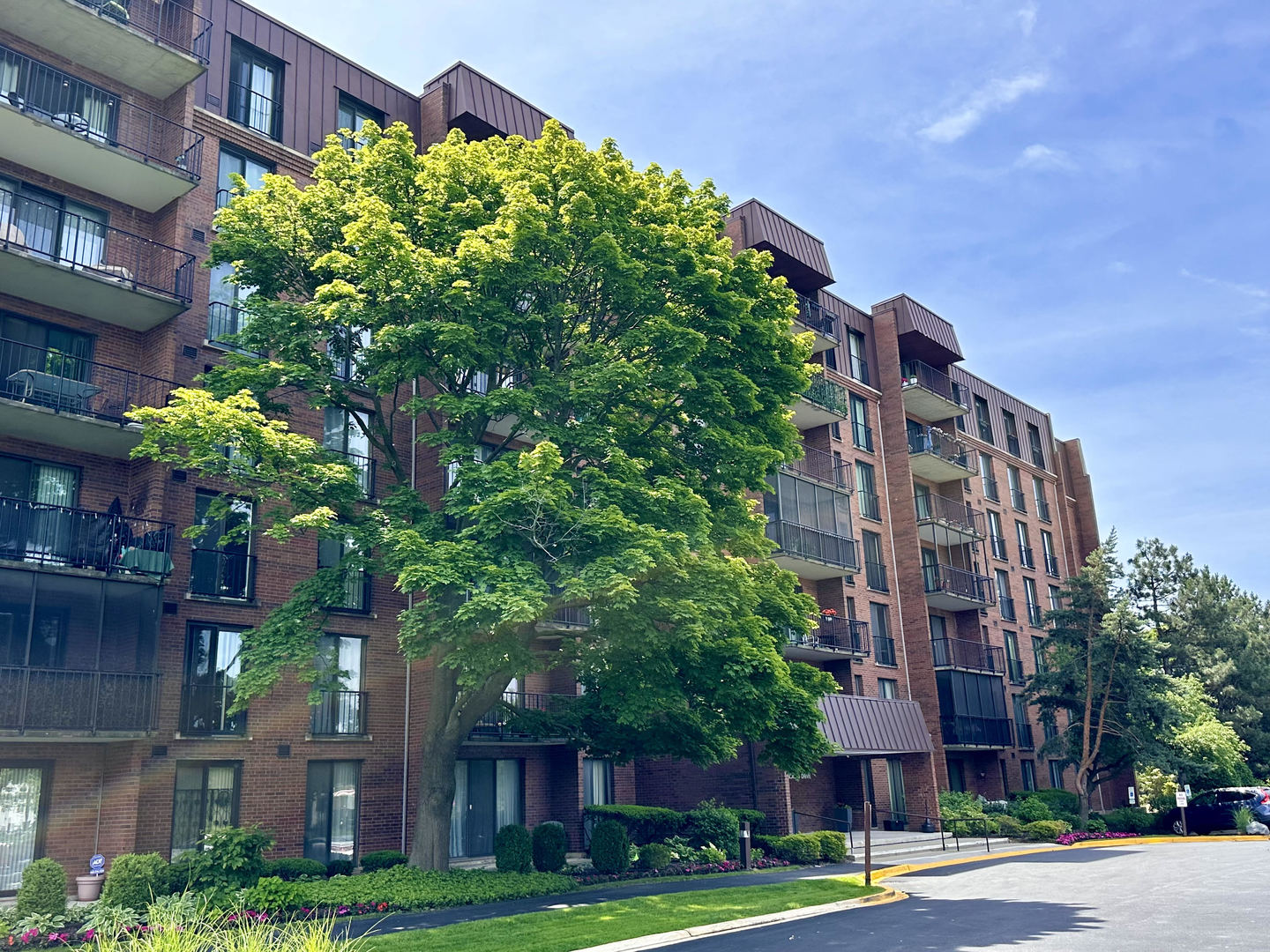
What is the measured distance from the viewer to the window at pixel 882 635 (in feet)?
126

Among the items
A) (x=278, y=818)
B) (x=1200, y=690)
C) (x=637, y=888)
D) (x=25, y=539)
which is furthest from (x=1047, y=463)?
(x=25, y=539)

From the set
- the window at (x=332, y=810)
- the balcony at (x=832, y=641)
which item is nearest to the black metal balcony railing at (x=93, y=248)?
the window at (x=332, y=810)

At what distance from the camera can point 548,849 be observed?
79.4 feet

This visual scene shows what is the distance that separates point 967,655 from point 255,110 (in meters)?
33.9

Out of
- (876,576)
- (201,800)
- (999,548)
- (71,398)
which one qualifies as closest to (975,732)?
(876,576)

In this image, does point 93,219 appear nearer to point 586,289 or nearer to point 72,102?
point 72,102

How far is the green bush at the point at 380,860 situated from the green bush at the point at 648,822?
659 centimetres

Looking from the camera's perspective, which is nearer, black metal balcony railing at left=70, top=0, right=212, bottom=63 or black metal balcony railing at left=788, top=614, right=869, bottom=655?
black metal balcony railing at left=70, top=0, right=212, bottom=63

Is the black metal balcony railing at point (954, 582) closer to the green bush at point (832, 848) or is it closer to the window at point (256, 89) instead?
the green bush at point (832, 848)

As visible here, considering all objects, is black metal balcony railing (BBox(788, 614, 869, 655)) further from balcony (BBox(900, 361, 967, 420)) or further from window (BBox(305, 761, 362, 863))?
window (BBox(305, 761, 362, 863))

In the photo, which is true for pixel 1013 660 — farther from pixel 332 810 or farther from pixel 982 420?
pixel 332 810

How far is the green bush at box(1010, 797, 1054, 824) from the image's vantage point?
121 ft

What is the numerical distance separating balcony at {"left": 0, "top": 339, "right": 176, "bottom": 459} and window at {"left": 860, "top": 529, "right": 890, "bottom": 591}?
26.1 m

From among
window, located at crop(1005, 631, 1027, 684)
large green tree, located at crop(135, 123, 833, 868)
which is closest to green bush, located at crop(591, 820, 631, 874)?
large green tree, located at crop(135, 123, 833, 868)
